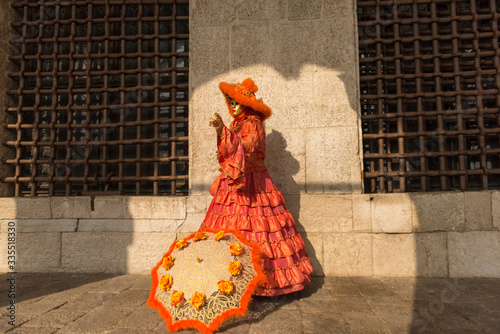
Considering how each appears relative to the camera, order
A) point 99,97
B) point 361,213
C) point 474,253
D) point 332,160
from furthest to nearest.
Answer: point 99,97
point 332,160
point 361,213
point 474,253

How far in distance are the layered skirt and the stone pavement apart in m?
0.24

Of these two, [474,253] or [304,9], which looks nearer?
[474,253]

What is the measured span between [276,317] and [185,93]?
128 inches

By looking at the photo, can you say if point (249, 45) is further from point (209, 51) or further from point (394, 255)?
point (394, 255)

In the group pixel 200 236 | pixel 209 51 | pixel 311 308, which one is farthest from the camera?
pixel 209 51

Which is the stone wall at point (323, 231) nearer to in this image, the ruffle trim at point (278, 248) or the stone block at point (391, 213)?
the stone block at point (391, 213)

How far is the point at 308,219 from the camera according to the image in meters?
3.53

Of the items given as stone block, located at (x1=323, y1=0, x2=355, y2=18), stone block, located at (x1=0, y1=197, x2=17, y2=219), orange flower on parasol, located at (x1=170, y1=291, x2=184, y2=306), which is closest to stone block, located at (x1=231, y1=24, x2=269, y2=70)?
stone block, located at (x1=323, y1=0, x2=355, y2=18)

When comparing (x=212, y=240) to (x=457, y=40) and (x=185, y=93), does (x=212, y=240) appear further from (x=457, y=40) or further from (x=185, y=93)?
(x=457, y=40)

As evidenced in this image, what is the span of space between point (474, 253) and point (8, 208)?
595 centimetres

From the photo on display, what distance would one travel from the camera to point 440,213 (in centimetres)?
343

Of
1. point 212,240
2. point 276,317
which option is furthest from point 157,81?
point 276,317

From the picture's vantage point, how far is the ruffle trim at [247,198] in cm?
285

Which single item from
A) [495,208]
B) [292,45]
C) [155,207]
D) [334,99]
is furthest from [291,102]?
[495,208]
